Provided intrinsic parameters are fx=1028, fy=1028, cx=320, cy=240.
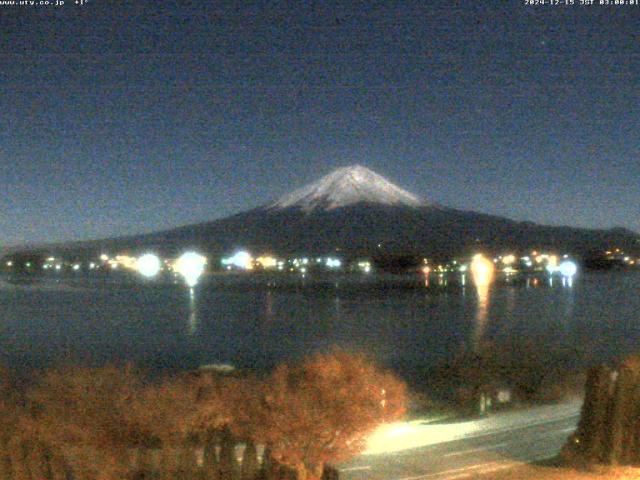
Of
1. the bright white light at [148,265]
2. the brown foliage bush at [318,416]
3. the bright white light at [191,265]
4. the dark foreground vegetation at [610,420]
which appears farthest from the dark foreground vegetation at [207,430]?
the bright white light at [148,265]

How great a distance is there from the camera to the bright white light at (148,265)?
3120 inches

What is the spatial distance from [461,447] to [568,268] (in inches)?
2737

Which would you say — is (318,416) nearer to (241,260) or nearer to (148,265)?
(241,260)

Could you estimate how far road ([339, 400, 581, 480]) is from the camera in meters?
9.07

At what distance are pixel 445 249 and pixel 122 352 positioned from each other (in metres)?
54.2

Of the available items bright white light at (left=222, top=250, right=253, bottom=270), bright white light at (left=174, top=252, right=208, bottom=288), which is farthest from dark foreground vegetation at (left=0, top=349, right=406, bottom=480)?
bright white light at (left=222, top=250, right=253, bottom=270)

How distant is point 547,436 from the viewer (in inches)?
434

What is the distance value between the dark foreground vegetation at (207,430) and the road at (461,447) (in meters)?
1.36

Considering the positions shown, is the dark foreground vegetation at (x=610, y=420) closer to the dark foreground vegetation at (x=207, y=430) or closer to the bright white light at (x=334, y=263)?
the dark foreground vegetation at (x=207, y=430)

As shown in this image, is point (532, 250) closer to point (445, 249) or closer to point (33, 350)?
point (445, 249)

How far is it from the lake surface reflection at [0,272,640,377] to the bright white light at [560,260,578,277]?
15925 millimetres

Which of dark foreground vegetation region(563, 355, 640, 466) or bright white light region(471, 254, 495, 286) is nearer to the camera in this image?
dark foreground vegetation region(563, 355, 640, 466)

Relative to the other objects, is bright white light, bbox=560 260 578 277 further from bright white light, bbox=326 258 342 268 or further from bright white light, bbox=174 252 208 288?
bright white light, bbox=174 252 208 288

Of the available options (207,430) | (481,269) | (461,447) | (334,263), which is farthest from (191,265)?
(207,430)
